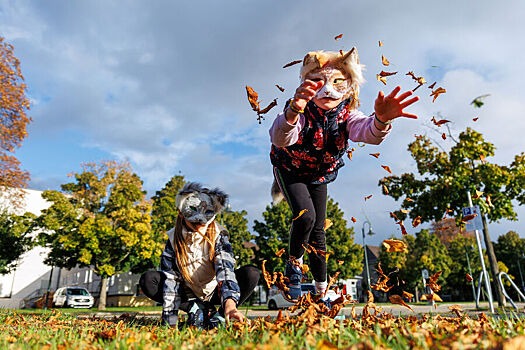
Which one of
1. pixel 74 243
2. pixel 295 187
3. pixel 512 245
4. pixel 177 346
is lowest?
pixel 177 346

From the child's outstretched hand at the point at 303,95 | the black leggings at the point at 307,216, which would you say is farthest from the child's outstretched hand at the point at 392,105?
the black leggings at the point at 307,216

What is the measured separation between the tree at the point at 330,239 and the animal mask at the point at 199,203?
25753mm

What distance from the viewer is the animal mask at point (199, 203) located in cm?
370

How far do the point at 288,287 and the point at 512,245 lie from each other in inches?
2079

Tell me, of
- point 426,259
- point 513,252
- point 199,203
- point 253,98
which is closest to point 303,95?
point 253,98

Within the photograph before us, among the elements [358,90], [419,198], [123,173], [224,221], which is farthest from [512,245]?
[358,90]

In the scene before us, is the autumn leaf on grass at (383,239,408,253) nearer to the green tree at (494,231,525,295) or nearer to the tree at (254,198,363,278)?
the tree at (254,198,363,278)

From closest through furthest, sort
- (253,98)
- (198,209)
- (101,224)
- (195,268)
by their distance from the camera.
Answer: (253,98)
(195,268)
(198,209)
(101,224)

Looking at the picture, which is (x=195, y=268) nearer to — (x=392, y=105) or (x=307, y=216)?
(x=307, y=216)

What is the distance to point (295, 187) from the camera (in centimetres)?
341

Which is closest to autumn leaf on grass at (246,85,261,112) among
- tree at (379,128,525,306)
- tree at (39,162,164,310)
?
tree at (379,128,525,306)

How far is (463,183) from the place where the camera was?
12.0 meters

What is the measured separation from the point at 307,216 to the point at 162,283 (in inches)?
61.1

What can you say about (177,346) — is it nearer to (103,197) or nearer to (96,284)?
(103,197)
